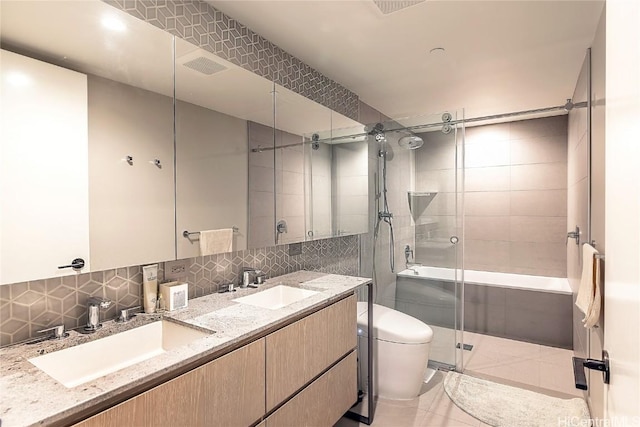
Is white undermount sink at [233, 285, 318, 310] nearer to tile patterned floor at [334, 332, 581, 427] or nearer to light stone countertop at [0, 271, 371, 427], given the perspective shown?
light stone countertop at [0, 271, 371, 427]

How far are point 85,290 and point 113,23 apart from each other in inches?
42.7

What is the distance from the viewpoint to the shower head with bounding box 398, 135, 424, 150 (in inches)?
120

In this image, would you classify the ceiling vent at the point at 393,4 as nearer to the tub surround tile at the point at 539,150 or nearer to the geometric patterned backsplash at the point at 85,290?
the geometric patterned backsplash at the point at 85,290

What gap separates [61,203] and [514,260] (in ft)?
14.8

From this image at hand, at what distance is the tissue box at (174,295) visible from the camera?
61.6 inches

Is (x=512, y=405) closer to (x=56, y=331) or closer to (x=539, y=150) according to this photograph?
(x=56, y=331)

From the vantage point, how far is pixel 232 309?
162 cm

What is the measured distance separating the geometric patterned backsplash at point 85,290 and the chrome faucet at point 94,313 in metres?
0.04

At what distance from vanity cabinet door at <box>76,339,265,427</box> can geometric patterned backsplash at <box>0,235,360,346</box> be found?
1.87 feet

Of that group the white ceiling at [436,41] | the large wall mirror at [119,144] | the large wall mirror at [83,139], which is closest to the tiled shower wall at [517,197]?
the white ceiling at [436,41]

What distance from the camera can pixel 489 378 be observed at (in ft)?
9.22

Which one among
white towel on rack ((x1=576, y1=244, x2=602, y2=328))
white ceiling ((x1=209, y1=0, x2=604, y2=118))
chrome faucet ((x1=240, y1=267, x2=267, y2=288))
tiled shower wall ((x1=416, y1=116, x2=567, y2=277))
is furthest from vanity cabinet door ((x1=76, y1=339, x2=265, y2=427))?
tiled shower wall ((x1=416, y1=116, x2=567, y2=277))

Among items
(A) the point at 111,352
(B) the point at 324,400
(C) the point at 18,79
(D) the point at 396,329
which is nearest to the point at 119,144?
(C) the point at 18,79

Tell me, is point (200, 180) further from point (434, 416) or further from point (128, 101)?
point (434, 416)
